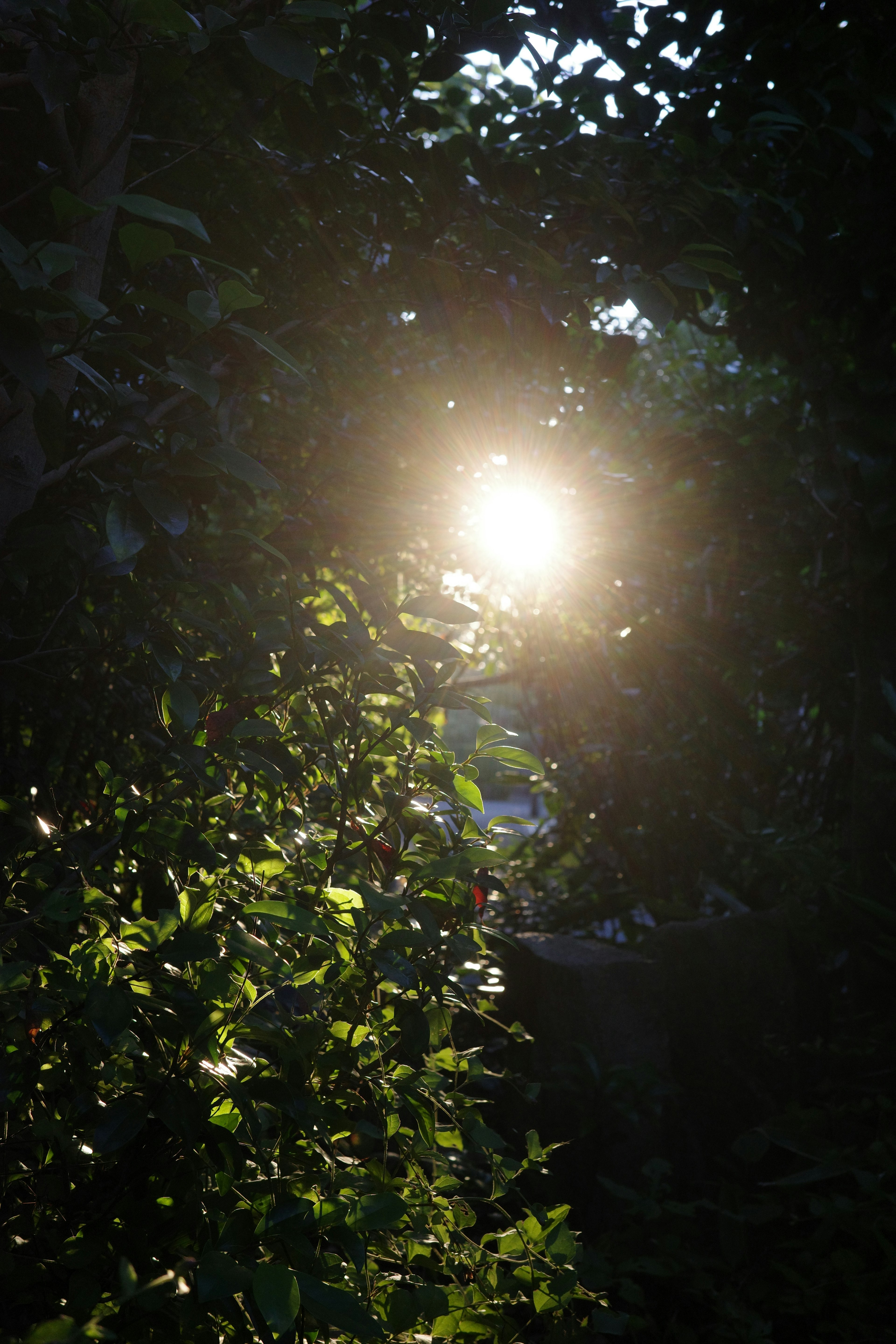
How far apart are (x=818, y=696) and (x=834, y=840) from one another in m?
0.54

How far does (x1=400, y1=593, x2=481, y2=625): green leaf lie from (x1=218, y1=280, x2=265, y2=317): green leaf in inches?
15.8

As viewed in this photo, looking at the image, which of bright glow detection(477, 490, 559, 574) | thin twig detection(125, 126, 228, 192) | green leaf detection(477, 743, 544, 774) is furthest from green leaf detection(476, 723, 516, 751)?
bright glow detection(477, 490, 559, 574)

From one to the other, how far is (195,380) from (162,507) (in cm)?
16

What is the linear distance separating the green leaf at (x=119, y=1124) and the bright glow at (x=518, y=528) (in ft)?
8.48

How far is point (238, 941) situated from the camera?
91 centimetres

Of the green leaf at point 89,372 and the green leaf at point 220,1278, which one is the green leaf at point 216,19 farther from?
the green leaf at point 220,1278

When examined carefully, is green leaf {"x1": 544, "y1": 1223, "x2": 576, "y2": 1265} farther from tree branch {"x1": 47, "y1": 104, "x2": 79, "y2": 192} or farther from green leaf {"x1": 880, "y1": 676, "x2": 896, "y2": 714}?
green leaf {"x1": 880, "y1": 676, "x2": 896, "y2": 714}

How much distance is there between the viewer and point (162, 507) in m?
1.06

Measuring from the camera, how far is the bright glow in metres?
3.28

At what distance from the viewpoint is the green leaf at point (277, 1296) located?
76 centimetres

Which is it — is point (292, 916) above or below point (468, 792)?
below

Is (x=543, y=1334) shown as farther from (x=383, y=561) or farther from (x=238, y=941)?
(x=383, y=561)

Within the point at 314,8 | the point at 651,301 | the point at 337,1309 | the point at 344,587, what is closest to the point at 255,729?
the point at 337,1309

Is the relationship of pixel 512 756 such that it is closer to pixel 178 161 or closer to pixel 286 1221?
pixel 286 1221
